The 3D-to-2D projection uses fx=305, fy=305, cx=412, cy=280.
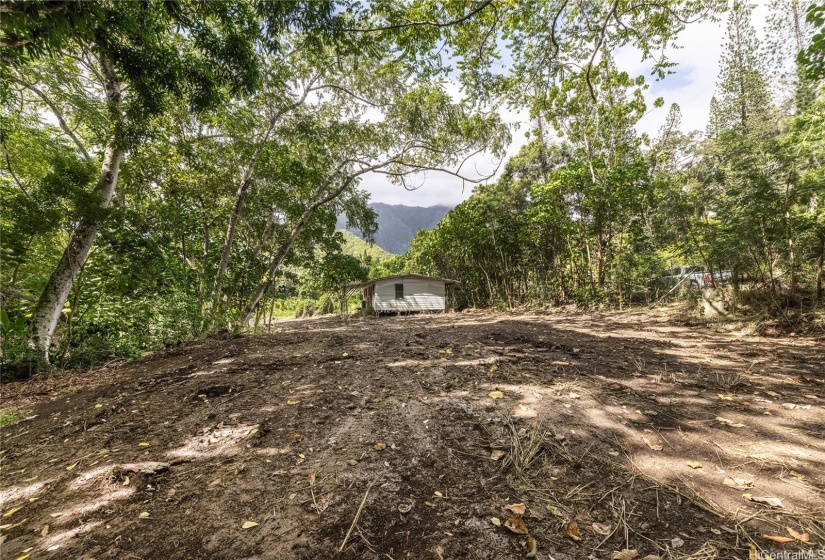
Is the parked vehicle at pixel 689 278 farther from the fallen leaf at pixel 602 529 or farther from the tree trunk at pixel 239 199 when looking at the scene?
the tree trunk at pixel 239 199

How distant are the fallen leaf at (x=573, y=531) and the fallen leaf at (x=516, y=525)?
20 centimetres

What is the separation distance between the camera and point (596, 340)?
611 centimetres

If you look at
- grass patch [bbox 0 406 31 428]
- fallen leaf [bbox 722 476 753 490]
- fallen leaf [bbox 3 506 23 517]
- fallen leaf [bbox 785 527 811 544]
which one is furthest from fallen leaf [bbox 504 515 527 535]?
grass patch [bbox 0 406 31 428]

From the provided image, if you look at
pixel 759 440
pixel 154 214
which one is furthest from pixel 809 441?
pixel 154 214

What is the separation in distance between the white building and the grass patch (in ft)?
62.2

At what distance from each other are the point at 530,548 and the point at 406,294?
21.1 metres

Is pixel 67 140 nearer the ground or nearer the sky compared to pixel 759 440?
nearer the sky

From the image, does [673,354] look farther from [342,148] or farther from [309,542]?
[342,148]

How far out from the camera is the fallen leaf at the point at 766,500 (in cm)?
158

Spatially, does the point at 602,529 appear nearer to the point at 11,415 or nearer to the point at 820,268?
the point at 11,415

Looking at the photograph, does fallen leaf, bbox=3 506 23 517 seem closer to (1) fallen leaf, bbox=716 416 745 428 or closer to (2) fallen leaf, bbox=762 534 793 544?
(2) fallen leaf, bbox=762 534 793 544

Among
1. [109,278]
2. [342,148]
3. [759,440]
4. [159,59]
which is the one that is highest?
[342,148]

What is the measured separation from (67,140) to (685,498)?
48.3 feet

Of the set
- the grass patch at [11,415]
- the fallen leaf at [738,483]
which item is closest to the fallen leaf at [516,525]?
the fallen leaf at [738,483]
